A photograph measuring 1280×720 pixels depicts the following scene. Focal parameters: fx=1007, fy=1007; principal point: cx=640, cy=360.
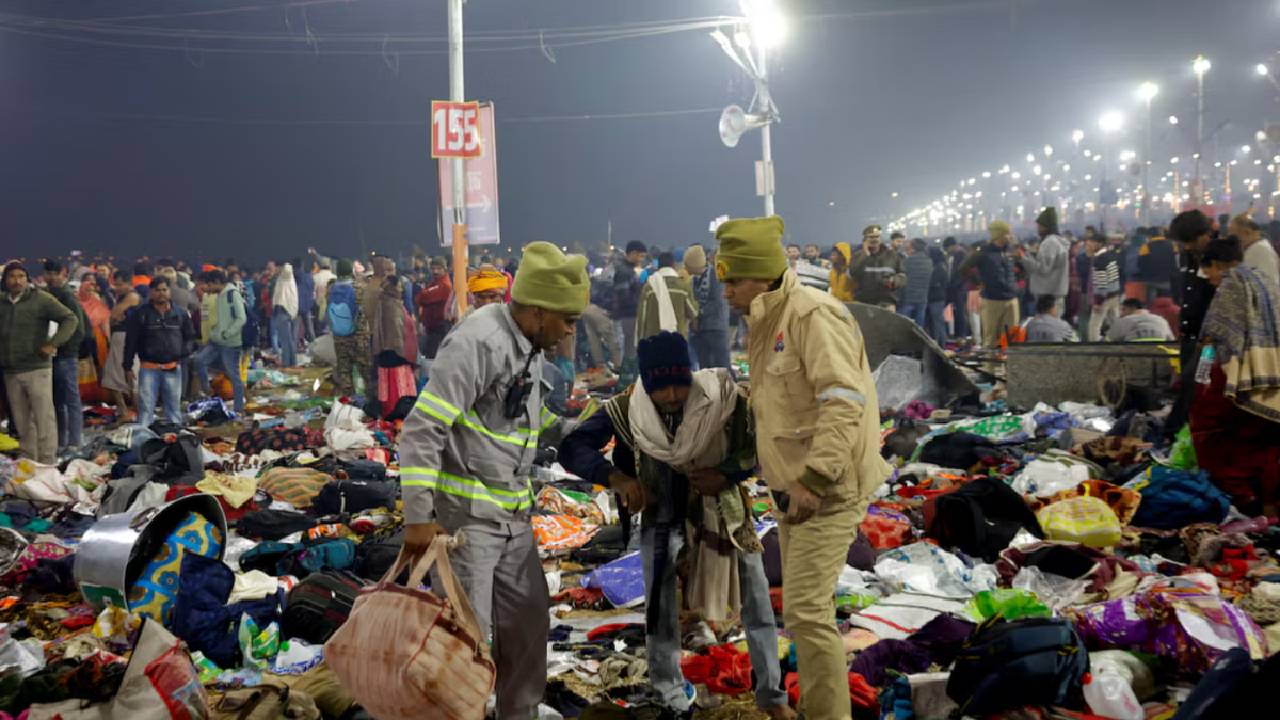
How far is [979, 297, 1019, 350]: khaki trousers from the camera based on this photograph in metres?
15.5

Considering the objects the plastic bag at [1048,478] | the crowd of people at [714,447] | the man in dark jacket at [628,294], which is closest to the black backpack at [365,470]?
the crowd of people at [714,447]

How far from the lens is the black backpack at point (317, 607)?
584cm

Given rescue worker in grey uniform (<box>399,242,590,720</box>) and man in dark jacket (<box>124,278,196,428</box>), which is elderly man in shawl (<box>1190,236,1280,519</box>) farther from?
man in dark jacket (<box>124,278,196,428</box>)

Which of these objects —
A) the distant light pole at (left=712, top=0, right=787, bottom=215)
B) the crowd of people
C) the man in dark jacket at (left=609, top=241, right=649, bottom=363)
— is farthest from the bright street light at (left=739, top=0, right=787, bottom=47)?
the crowd of people

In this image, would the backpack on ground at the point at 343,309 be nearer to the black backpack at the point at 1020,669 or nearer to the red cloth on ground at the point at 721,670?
the red cloth on ground at the point at 721,670

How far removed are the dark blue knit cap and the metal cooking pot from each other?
3468 mm

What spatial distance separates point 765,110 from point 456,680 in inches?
807

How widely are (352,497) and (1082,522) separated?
5.69m

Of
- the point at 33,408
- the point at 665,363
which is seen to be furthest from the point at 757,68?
the point at 665,363

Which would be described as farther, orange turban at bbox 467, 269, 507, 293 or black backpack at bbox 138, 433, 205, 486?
orange turban at bbox 467, 269, 507, 293

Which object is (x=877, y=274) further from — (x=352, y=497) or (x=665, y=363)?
(x=665, y=363)

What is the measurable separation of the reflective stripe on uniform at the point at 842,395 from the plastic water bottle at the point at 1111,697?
1848mm

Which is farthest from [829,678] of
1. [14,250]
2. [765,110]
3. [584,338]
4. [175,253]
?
[175,253]

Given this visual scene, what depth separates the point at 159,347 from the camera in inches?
462
